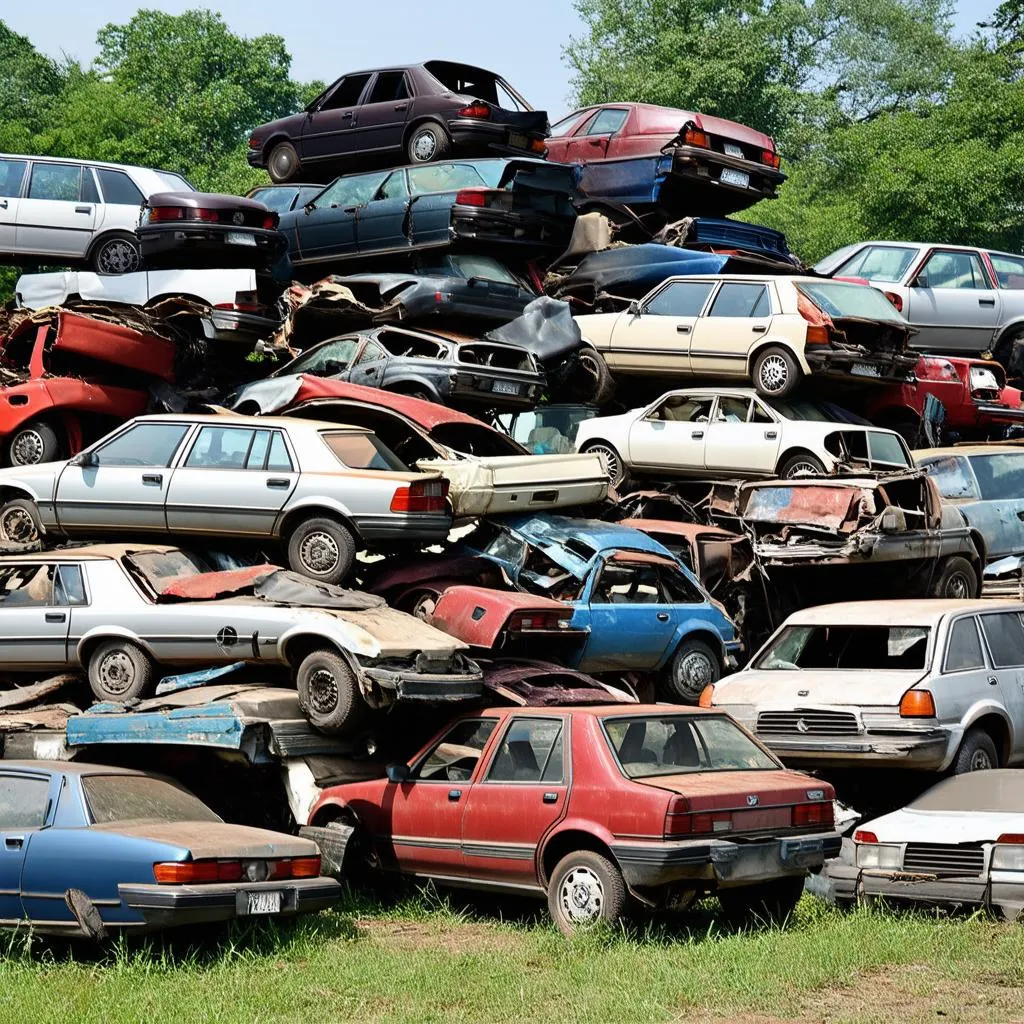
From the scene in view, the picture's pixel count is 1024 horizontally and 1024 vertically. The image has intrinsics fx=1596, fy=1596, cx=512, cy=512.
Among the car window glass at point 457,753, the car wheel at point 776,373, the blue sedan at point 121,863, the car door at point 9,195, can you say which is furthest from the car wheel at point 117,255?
the blue sedan at point 121,863

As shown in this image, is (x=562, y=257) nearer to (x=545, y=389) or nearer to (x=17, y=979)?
(x=545, y=389)

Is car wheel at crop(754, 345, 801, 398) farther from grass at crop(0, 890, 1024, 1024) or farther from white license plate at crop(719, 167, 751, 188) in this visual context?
grass at crop(0, 890, 1024, 1024)

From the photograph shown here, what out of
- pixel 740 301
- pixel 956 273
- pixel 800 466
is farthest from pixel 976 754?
pixel 956 273

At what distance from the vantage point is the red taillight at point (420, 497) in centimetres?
1269

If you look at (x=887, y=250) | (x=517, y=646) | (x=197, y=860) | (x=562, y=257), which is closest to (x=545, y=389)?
(x=562, y=257)

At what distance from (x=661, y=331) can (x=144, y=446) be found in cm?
683

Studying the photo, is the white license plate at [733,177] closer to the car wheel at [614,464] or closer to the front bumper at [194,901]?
the car wheel at [614,464]

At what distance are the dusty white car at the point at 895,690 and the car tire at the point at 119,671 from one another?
13.7 ft

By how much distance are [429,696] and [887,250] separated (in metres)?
13.5

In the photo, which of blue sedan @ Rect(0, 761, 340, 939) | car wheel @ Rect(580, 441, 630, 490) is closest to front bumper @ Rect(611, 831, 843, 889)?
blue sedan @ Rect(0, 761, 340, 939)

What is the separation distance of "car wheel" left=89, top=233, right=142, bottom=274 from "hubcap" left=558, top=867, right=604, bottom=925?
1269 cm

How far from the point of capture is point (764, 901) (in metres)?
9.40

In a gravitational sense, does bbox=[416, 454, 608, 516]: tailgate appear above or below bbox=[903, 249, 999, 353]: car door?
below

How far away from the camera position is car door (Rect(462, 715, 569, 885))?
922cm
